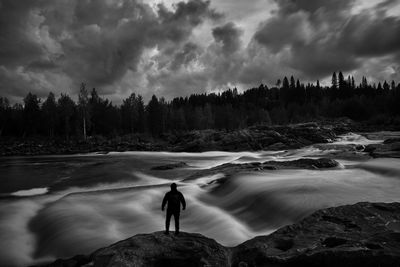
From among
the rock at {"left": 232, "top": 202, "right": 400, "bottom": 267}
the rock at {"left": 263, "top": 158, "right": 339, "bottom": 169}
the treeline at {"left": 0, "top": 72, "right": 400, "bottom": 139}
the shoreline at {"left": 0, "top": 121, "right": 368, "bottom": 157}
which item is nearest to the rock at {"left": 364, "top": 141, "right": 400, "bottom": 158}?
the rock at {"left": 263, "top": 158, "right": 339, "bottom": 169}

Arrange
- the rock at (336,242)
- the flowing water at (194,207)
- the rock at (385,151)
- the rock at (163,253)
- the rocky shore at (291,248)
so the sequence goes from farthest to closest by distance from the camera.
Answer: the rock at (385,151) < the flowing water at (194,207) < the rock at (163,253) < the rocky shore at (291,248) < the rock at (336,242)

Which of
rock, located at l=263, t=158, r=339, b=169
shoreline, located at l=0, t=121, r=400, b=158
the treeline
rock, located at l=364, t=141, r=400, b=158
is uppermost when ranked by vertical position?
the treeline

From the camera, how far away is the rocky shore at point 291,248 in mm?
6766

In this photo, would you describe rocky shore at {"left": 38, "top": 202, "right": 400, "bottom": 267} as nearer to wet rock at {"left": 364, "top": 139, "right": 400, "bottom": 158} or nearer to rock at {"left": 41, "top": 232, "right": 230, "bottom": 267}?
rock at {"left": 41, "top": 232, "right": 230, "bottom": 267}

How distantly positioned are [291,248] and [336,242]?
106 cm

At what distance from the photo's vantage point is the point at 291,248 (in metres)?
7.56

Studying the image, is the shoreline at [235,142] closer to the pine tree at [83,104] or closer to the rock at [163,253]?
the pine tree at [83,104]

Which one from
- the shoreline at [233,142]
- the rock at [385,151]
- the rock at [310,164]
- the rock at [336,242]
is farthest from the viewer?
the shoreline at [233,142]

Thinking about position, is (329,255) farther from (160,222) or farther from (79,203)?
(79,203)

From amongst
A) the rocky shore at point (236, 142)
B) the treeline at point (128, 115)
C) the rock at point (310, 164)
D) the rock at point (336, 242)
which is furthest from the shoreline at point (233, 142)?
the rock at point (336, 242)

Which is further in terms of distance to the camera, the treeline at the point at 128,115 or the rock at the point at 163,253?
the treeline at the point at 128,115

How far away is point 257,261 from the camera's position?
730cm

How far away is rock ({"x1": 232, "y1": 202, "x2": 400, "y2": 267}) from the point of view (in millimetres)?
6648

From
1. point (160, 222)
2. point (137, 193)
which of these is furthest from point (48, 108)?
point (160, 222)
